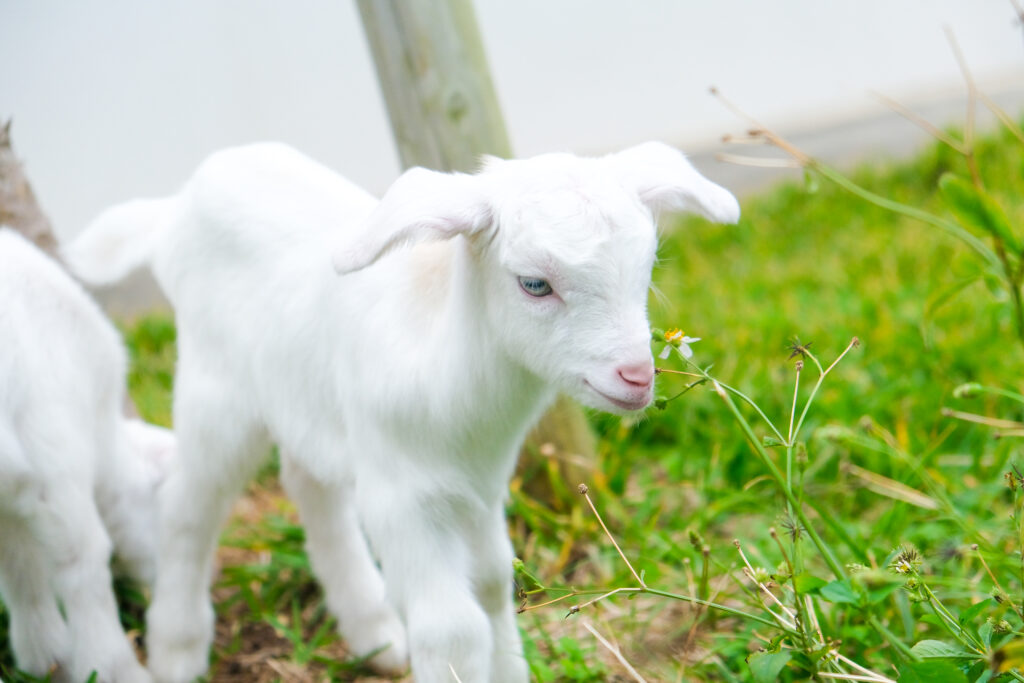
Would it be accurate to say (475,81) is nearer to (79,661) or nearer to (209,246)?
(209,246)

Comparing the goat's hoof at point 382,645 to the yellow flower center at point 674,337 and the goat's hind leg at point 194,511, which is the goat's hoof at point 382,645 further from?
the yellow flower center at point 674,337

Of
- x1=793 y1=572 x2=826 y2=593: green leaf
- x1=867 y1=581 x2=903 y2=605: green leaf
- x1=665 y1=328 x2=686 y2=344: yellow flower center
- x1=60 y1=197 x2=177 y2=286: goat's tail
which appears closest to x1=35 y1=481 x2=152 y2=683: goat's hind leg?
x1=60 y1=197 x2=177 y2=286: goat's tail

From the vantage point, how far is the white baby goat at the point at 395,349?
75.4 inches

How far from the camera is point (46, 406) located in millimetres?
2545

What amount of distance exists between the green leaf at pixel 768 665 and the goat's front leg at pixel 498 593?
663 mm

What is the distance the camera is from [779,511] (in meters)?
3.29

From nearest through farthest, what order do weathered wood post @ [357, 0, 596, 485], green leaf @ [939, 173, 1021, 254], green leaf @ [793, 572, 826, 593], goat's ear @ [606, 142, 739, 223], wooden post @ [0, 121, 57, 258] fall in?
green leaf @ [939, 173, 1021, 254]
goat's ear @ [606, 142, 739, 223]
green leaf @ [793, 572, 826, 593]
weathered wood post @ [357, 0, 596, 485]
wooden post @ [0, 121, 57, 258]

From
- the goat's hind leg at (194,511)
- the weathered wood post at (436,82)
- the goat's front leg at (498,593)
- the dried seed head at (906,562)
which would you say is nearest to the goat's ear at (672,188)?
the dried seed head at (906,562)

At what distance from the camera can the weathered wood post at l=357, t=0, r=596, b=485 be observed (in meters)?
3.05

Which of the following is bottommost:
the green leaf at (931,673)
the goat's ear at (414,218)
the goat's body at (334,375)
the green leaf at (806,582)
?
the green leaf at (806,582)

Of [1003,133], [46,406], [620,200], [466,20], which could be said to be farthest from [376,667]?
[1003,133]

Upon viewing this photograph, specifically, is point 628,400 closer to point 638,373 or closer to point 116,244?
point 638,373

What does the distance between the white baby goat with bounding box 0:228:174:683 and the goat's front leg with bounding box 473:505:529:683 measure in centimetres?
103

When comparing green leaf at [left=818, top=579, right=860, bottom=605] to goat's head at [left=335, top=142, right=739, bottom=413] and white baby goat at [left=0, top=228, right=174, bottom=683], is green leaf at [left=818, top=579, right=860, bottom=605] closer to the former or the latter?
goat's head at [left=335, top=142, right=739, bottom=413]
